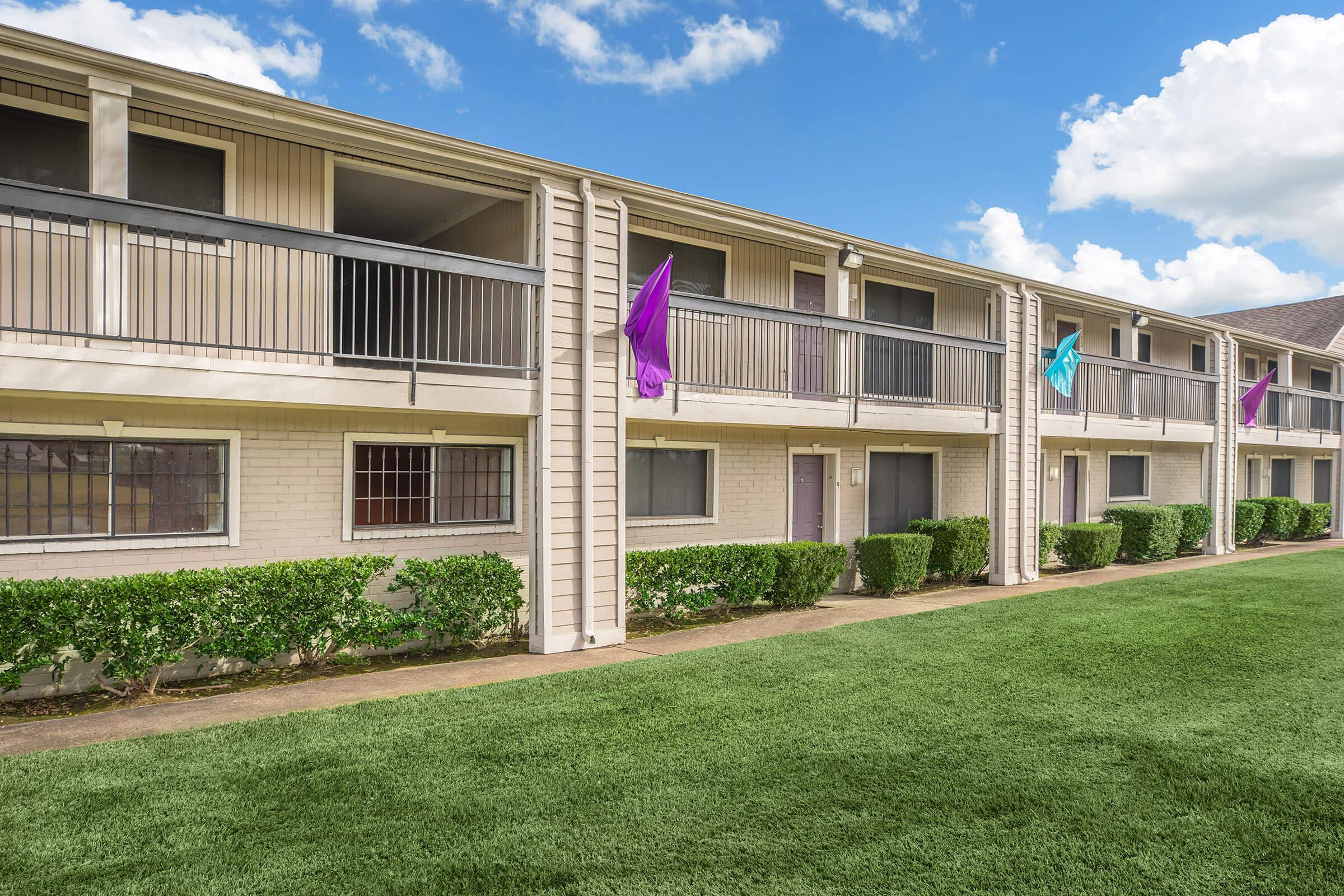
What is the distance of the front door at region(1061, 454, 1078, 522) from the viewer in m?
17.5

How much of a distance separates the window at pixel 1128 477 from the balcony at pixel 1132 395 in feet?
5.08

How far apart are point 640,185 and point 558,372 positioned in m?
2.38

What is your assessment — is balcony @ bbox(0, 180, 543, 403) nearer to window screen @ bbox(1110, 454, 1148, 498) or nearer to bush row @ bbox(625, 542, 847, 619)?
bush row @ bbox(625, 542, 847, 619)

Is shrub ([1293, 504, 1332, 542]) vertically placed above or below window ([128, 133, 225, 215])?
below

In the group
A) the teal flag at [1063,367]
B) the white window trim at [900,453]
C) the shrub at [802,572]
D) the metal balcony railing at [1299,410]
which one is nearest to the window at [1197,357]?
the metal balcony railing at [1299,410]

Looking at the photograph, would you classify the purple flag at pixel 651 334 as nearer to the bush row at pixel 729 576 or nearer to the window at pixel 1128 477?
the bush row at pixel 729 576

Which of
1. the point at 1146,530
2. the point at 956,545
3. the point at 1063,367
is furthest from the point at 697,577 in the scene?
the point at 1146,530

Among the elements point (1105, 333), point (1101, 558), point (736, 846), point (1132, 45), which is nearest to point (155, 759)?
point (736, 846)

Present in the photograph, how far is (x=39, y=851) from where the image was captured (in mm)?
4168

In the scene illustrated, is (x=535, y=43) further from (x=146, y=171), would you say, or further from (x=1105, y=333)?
(x=146, y=171)

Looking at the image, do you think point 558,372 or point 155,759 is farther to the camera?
point 558,372

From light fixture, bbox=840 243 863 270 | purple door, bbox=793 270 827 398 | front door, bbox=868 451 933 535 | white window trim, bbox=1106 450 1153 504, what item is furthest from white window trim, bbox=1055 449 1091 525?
light fixture, bbox=840 243 863 270

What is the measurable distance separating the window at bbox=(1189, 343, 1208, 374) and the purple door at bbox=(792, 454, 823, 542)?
523 inches

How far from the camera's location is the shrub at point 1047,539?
15.2 metres
